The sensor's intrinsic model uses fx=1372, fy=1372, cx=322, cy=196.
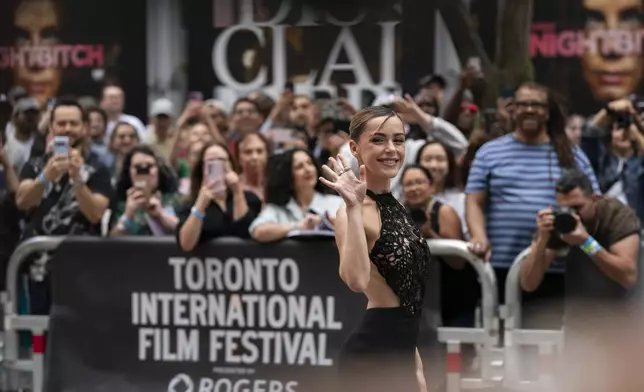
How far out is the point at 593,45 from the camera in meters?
10.7

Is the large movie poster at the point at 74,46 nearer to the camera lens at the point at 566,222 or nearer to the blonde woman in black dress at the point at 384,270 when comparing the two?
the camera lens at the point at 566,222

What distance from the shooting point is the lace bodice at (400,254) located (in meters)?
5.32

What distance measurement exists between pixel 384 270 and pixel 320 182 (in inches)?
104

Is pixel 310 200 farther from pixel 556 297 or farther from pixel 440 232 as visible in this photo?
pixel 556 297

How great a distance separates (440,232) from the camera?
25.2ft

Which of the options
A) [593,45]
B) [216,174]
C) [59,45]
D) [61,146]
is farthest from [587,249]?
[59,45]

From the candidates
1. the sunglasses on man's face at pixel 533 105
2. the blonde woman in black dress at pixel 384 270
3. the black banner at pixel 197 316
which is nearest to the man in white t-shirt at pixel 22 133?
the black banner at pixel 197 316

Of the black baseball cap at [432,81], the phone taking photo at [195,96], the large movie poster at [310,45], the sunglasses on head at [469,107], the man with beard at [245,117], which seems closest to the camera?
the sunglasses on head at [469,107]

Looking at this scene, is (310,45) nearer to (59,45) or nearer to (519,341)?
(59,45)

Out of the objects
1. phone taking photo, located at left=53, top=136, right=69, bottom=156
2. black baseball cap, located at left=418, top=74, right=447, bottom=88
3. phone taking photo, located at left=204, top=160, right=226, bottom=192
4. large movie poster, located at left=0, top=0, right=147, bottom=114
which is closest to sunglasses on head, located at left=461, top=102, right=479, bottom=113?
black baseball cap, located at left=418, top=74, right=447, bottom=88

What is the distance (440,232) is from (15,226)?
296 centimetres

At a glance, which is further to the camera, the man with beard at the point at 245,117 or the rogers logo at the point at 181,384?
the man with beard at the point at 245,117

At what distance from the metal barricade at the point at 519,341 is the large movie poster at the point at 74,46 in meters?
5.36

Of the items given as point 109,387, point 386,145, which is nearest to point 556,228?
point 386,145
